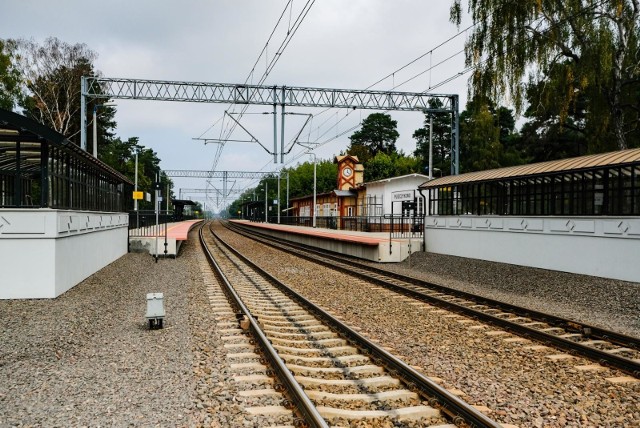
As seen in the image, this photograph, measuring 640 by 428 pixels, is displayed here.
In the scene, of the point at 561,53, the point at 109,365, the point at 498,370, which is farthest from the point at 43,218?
the point at 561,53

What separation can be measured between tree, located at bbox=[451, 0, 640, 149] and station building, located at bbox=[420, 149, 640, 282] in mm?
4293

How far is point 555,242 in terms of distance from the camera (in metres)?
15.7

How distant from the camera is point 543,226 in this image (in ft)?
53.3

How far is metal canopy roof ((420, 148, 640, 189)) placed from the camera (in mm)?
13859

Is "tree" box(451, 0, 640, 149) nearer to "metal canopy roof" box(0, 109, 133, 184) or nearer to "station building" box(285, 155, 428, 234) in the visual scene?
"station building" box(285, 155, 428, 234)

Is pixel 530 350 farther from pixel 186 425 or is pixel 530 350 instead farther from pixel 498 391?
pixel 186 425

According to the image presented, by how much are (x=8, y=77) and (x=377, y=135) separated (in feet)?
220

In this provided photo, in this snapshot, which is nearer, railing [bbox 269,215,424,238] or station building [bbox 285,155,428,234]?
railing [bbox 269,215,424,238]

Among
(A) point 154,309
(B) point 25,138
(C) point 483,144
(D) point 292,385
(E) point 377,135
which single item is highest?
(E) point 377,135

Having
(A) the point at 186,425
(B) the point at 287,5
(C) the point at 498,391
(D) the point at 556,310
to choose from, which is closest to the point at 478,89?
(B) the point at 287,5

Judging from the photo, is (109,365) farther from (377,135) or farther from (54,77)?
(377,135)

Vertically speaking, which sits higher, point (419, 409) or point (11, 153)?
point (11, 153)

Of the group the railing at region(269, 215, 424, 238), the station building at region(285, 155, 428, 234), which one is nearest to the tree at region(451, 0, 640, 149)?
the station building at region(285, 155, 428, 234)

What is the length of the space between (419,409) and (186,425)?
221cm
